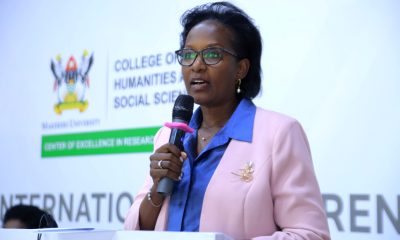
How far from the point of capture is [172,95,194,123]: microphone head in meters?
2.11

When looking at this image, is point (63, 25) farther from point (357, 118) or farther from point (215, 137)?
point (215, 137)

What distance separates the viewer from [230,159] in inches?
79.4

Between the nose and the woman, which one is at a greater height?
the nose

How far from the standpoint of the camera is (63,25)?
4.83 metres

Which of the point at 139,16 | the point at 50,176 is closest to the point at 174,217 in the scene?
the point at 139,16

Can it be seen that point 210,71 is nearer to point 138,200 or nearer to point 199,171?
point 199,171

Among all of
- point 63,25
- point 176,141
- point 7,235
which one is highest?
point 63,25

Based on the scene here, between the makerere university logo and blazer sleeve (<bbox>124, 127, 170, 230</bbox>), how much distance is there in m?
2.38

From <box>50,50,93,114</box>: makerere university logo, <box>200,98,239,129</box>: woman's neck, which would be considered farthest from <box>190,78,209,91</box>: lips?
<box>50,50,93,114</box>: makerere university logo

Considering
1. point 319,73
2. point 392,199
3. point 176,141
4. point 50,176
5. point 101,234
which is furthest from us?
point 50,176

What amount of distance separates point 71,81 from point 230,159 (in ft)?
9.52

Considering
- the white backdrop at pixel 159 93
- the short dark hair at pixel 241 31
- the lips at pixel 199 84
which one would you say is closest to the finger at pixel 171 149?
the lips at pixel 199 84

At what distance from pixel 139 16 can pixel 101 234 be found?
278cm

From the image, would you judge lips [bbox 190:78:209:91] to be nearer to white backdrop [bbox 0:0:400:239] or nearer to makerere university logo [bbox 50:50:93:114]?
white backdrop [bbox 0:0:400:239]
